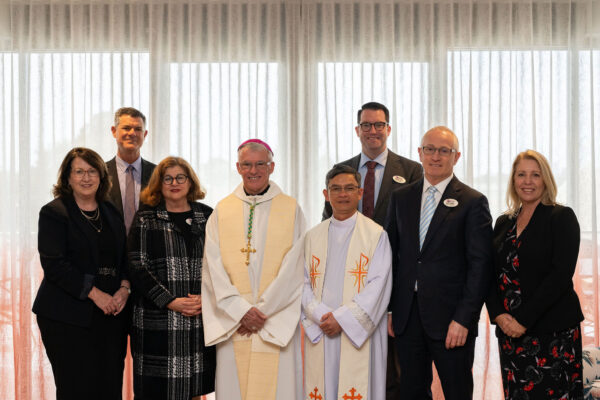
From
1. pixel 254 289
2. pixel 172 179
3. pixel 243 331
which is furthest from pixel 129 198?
pixel 243 331

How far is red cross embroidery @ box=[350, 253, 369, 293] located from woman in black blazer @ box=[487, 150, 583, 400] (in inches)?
27.5

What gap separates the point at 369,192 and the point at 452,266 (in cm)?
92

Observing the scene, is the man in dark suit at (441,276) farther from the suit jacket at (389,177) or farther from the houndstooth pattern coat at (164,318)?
the houndstooth pattern coat at (164,318)

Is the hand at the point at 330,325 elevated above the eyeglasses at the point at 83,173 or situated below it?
below

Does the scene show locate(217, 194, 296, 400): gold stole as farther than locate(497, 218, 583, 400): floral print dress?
Yes

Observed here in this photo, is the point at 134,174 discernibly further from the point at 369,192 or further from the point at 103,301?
the point at 369,192

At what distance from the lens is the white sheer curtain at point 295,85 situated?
17.0ft

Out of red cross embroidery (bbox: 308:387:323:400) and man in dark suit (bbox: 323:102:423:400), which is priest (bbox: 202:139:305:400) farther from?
man in dark suit (bbox: 323:102:423:400)

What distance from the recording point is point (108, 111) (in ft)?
17.2

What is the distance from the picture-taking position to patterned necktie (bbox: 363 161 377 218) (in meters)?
3.84

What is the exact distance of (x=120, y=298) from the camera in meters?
3.45

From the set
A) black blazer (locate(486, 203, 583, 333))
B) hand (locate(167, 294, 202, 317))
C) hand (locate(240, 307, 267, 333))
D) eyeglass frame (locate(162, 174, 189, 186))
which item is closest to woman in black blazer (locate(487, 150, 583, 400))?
black blazer (locate(486, 203, 583, 333))

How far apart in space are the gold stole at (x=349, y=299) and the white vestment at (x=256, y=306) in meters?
0.11

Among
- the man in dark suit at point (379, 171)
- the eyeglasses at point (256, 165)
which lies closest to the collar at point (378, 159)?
the man in dark suit at point (379, 171)
